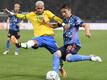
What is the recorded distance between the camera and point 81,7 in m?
45.8

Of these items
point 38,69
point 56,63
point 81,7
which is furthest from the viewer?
point 81,7

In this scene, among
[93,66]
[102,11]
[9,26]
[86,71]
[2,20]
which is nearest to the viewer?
[86,71]

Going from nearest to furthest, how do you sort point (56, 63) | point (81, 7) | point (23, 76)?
1. point (56, 63)
2. point (23, 76)
3. point (81, 7)

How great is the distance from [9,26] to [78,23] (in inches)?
329

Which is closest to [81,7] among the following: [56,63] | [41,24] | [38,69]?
[38,69]

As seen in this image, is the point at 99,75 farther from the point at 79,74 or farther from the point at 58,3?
the point at 58,3

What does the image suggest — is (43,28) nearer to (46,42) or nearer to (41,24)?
(41,24)

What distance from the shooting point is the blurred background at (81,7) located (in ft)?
145

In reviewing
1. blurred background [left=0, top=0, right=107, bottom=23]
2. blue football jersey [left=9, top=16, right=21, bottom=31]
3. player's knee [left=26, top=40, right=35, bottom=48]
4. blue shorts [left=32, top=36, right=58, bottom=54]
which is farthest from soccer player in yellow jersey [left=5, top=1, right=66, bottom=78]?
blurred background [left=0, top=0, right=107, bottom=23]

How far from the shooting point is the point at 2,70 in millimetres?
12727

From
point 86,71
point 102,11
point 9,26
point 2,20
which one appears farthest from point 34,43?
point 102,11

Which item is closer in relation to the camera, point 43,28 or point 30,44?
point 30,44

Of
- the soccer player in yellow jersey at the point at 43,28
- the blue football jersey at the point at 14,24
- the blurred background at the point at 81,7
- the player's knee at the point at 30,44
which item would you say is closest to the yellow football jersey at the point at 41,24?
the soccer player in yellow jersey at the point at 43,28

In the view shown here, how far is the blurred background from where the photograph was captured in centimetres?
4422
